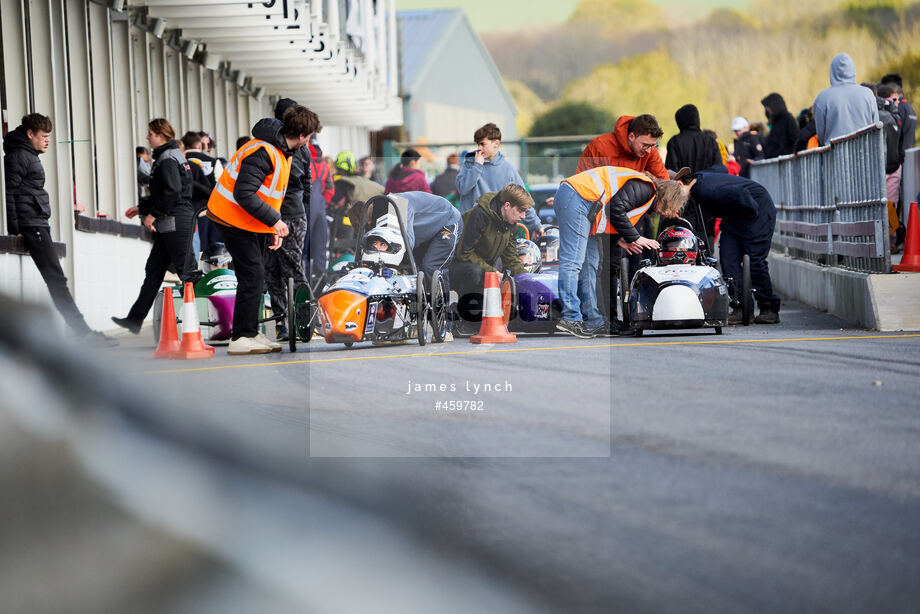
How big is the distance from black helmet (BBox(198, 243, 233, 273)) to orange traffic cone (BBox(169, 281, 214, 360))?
55.4 inches

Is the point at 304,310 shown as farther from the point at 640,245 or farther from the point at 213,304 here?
the point at 640,245

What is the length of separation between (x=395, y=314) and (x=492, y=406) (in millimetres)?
3424

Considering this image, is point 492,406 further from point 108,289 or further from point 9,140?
point 108,289

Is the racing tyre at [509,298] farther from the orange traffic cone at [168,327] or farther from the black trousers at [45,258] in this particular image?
the black trousers at [45,258]

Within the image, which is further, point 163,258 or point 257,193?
point 163,258

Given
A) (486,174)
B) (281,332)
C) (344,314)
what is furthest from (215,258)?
(486,174)

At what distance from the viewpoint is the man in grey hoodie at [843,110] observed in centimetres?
1441

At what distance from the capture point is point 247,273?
10.4m

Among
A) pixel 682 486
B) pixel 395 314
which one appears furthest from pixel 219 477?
pixel 395 314

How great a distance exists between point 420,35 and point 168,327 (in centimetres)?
7894

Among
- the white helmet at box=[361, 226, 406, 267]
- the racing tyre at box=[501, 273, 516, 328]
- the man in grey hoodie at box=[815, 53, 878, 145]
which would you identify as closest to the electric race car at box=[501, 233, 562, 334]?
the racing tyre at box=[501, 273, 516, 328]

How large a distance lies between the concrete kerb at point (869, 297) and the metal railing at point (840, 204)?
17 cm

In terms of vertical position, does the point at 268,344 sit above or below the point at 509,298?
below

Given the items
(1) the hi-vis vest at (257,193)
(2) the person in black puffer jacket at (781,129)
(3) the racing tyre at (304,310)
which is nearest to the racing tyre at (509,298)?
(3) the racing tyre at (304,310)
